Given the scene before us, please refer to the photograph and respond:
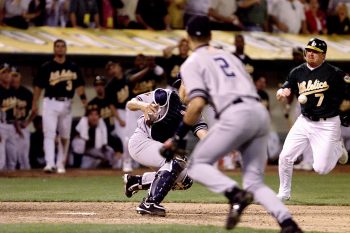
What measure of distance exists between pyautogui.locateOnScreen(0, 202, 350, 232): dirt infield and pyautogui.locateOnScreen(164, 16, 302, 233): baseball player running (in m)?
1.35

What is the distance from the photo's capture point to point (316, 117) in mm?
11383

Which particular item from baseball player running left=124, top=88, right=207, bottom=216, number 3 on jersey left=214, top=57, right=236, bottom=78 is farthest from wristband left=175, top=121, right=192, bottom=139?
baseball player running left=124, top=88, right=207, bottom=216

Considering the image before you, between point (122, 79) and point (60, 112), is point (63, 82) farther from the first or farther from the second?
point (122, 79)

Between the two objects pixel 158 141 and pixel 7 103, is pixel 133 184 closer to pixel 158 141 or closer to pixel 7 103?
pixel 158 141

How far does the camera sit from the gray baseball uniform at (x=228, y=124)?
745 cm

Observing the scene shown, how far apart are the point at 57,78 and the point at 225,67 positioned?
854cm

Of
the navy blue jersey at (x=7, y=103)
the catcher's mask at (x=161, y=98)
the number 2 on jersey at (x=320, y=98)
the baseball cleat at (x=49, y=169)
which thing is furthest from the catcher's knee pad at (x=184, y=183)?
the navy blue jersey at (x=7, y=103)

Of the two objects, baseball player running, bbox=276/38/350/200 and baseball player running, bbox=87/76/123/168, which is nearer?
baseball player running, bbox=276/38/350/200

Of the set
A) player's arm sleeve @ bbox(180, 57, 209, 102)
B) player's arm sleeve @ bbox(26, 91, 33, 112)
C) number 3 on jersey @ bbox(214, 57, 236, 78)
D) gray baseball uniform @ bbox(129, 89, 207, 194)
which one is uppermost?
number 3 on jersey @ bbox(214, 57, 236, 78)

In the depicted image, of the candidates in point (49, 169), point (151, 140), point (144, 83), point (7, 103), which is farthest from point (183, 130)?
point (7, 103)

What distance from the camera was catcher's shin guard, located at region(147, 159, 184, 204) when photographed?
941 centimetres

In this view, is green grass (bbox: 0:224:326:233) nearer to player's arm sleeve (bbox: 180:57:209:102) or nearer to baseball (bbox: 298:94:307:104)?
player's arm sleeve (bbox: 180:57:209:102)

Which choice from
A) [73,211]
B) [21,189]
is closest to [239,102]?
[73,211]

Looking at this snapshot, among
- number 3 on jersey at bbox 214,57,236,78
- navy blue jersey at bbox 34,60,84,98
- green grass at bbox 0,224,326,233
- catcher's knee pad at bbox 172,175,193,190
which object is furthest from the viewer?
navy blue jersey at bbox 34,60,84,98
